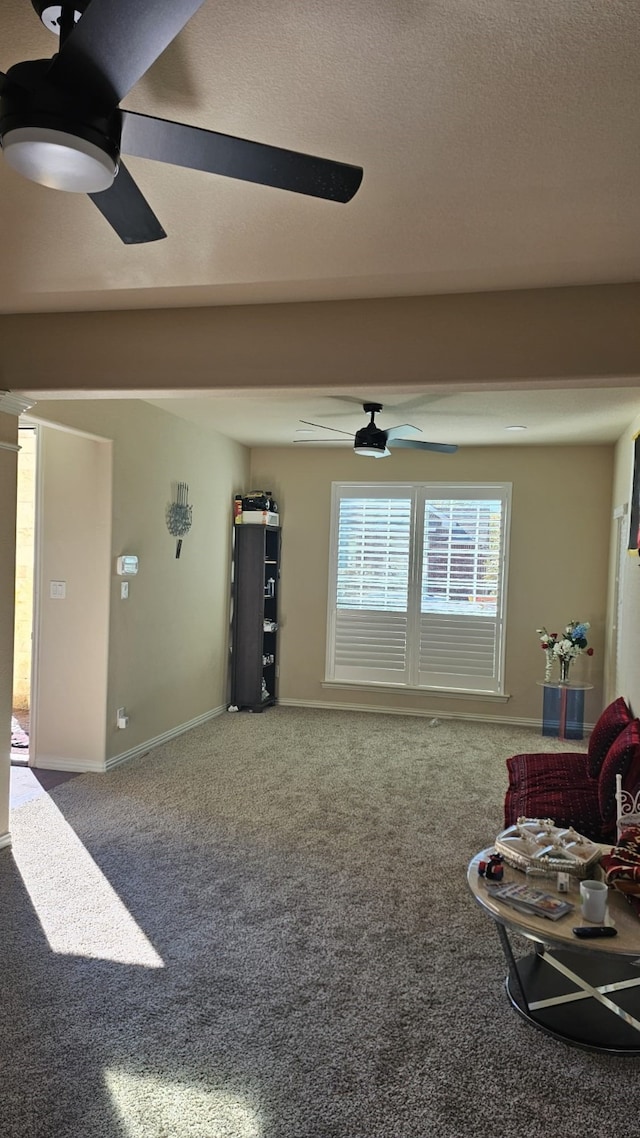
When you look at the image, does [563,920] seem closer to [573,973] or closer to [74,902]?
[573,973]

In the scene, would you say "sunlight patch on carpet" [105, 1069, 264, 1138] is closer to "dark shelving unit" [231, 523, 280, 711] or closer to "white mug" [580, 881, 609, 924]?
"white mug" [580, 881, 609, 924]

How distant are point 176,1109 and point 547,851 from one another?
4.82 feet

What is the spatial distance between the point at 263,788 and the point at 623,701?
2.34 metres

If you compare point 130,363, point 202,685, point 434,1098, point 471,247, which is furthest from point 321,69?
point 202,685

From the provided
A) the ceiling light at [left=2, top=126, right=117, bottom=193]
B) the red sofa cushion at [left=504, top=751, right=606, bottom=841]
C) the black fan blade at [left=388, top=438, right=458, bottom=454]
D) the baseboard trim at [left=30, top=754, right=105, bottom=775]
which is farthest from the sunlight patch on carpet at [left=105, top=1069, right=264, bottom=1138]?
the black fan blade at [left=388, top=438, right=458, bottom=454]

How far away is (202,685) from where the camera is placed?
21.6 feet

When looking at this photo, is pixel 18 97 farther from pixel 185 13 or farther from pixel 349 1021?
pixel 349 1021

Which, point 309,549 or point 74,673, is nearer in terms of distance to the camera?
point 74,673

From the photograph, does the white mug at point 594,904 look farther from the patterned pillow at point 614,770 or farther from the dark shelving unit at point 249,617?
the dark shelving unit at point 249,617

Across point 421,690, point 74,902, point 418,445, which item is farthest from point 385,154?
point 421,690

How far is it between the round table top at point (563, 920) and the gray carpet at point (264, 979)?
396 millimetres

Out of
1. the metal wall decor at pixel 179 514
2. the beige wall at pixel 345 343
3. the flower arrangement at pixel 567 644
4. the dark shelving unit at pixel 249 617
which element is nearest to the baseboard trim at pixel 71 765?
the metal wall decor at pixel 179 514

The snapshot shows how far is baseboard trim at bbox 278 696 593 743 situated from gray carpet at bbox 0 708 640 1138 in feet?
7.38

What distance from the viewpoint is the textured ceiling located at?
60.9 inches
